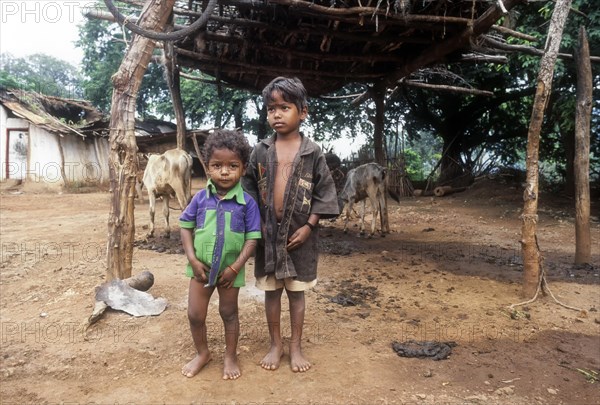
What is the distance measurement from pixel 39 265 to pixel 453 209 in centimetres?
1066

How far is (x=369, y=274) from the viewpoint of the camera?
17.7 ft

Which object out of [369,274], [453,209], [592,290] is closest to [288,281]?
[369,274]

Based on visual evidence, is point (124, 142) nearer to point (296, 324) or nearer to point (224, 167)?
point (224, 167)

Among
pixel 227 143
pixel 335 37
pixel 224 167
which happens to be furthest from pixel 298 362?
pixel 335 37

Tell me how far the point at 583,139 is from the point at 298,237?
206 inches

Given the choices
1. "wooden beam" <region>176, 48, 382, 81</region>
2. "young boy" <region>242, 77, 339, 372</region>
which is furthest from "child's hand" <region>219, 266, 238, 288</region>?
"wooden beam" <region>176, 48, 382, 81</region>

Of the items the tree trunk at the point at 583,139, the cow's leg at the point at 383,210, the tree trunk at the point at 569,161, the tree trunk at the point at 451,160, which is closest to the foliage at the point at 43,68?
the tree trunk at the point at 451,160

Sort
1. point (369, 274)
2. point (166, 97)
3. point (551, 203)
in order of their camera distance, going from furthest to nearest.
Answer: point (166, 97)
point (551, 203)
point (369, 274)

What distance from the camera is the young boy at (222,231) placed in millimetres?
2461

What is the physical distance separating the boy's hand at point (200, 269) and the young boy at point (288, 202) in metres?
0.38

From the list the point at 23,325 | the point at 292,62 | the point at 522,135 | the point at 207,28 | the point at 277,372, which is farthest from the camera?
the point at 522,135

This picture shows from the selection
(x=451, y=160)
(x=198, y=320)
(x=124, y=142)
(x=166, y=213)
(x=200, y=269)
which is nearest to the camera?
(x=200, y=269)

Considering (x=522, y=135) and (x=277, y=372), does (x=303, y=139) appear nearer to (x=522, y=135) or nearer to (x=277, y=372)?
(x=277, y=372)

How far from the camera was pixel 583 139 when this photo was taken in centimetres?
578
